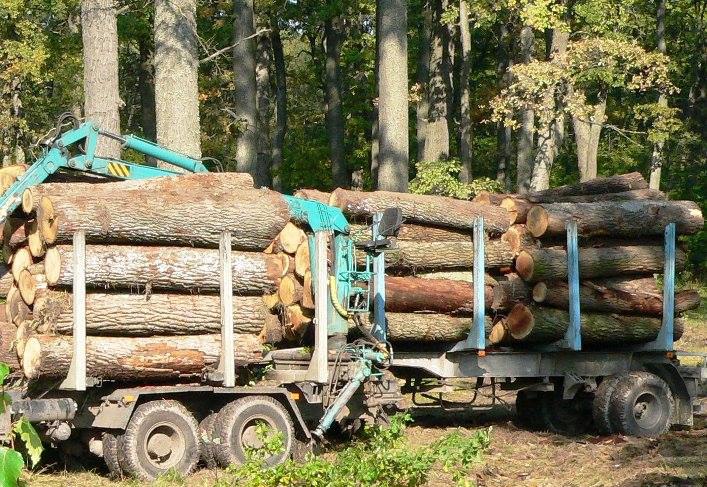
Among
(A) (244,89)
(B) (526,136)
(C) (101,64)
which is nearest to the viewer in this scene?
(C) (101,64)

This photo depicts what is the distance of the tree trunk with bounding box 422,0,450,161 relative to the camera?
102ft

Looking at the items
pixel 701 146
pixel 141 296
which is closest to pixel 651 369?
pixel 141 296

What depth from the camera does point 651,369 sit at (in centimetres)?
1587

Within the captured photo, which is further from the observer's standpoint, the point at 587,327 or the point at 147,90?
the point at 147,90

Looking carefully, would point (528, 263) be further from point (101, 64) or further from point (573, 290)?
point (101, 64)

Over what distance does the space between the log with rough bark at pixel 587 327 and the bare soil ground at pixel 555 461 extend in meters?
1.21

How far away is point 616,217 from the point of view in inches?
613

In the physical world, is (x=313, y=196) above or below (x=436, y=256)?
above

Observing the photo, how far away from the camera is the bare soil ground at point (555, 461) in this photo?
1136cm

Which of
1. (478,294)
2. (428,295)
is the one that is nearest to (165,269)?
(428,295)

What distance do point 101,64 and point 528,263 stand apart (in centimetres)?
632

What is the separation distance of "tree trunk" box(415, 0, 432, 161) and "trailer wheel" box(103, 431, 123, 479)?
2084 centimetres

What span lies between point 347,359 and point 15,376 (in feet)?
11.2

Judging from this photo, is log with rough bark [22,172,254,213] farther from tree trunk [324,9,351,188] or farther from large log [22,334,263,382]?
tree trunk [324,9,351,188]
